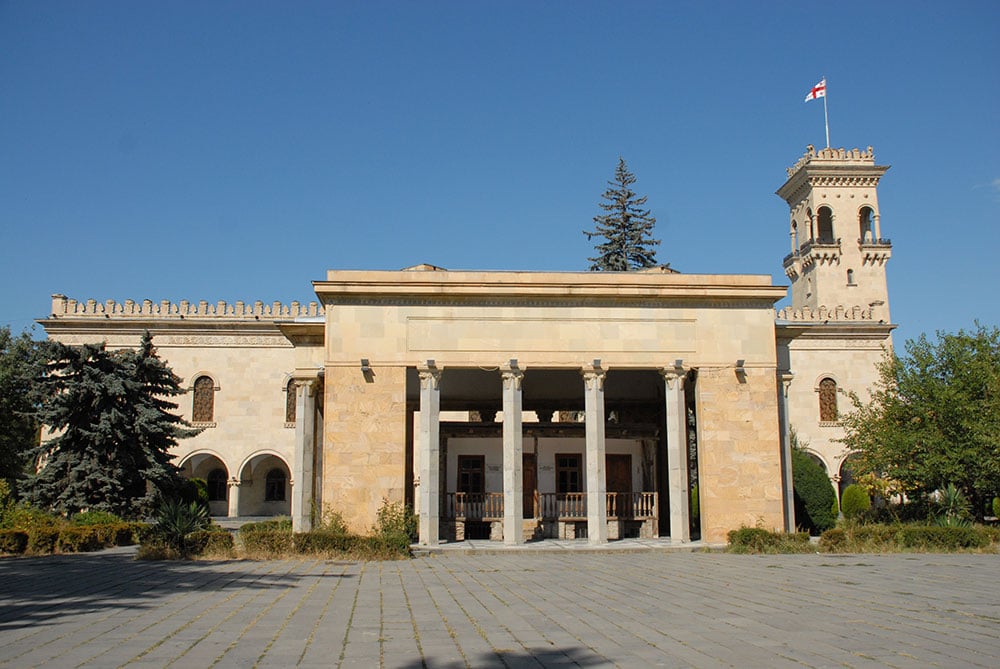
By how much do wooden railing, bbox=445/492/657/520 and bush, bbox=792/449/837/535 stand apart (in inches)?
305

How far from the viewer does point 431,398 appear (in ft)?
75.5

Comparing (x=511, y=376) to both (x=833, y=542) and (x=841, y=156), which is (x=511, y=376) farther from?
(x=841, y=156)

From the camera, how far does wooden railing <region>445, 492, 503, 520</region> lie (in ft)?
84.7

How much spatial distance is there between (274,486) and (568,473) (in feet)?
82.2

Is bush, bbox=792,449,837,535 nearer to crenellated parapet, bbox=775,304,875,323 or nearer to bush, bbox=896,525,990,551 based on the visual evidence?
bush, bbox=896,525,990,551

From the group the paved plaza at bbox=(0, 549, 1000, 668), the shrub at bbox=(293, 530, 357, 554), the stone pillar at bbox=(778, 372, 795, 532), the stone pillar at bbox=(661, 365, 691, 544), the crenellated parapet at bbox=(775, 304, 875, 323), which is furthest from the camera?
the crenellated parapet at bbox=(775, 304, 875, 323)

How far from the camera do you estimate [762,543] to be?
68.3 feet

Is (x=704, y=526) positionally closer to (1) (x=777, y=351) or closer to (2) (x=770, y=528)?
(2) (x=770, y=528)

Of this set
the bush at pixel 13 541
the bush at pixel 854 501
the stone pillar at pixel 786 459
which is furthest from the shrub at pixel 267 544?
the bush at pixel 854 501

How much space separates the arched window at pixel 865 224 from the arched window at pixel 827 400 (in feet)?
49.8

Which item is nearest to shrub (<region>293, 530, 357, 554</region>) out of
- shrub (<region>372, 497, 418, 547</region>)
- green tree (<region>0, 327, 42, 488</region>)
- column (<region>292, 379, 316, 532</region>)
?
shrub (<region>372, 497, 418, 547</region>)

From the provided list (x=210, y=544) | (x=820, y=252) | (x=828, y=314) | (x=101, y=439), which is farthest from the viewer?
(x=820, y=252)

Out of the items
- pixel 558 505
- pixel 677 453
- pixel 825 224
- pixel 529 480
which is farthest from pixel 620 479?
pixel 825 224

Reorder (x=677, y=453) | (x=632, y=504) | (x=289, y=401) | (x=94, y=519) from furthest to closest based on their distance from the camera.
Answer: (x=289, y=401)
(x=632, y=504)
(x=94, y=519)
(x=677, y=453)
